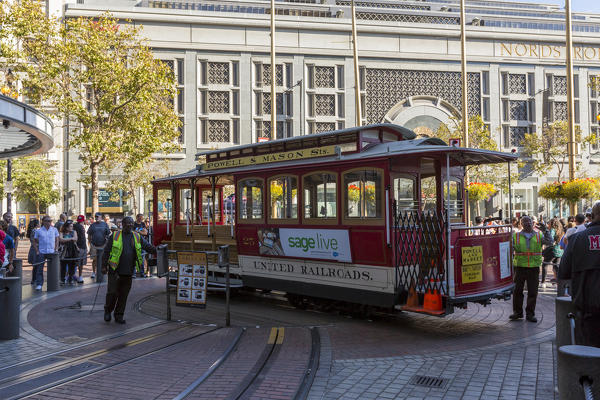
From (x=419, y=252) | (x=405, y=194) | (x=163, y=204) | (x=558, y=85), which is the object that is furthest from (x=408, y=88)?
(x=419, y=252)

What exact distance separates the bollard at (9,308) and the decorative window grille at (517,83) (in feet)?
158

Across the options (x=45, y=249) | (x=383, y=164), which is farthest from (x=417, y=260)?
(x=45, y=249)

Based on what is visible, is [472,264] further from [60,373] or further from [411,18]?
[411,18]

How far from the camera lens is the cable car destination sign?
1051 cm

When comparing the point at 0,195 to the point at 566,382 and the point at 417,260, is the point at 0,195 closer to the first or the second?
the point at 417,260

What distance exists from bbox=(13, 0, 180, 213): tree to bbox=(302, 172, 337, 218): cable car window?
13.4 metres

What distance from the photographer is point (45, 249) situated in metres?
14.4

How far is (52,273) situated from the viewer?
45.3 ft

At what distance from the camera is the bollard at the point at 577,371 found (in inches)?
157

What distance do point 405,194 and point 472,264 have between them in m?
1.76

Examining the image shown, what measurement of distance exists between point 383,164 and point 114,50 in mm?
18096


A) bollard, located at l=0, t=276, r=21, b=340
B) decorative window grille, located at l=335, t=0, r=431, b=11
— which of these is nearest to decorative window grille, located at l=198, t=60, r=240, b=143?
decorative window grille, located at l=335, t=0, r=431, b=11

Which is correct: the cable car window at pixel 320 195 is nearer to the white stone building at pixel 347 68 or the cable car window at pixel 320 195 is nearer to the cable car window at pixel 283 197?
the cable car window at pixel 283 197

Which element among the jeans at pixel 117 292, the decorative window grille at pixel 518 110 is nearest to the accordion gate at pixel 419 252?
the jeans at pixel 117 292
